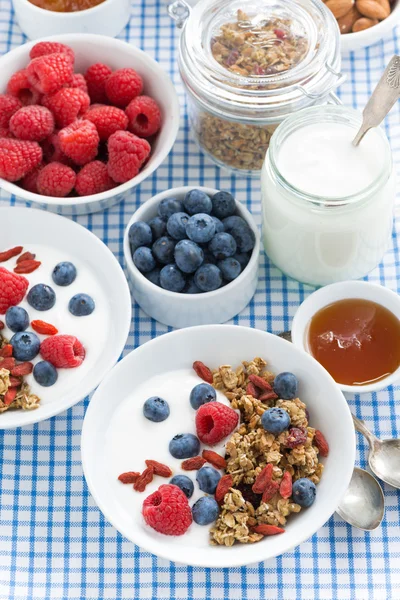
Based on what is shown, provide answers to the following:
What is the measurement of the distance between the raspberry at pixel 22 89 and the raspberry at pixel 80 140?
0.44 feet

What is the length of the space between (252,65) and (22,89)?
18.8 inches

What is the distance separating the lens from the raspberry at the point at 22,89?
70.9 inches

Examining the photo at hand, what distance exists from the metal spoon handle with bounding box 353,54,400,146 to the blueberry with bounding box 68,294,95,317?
1.92ft

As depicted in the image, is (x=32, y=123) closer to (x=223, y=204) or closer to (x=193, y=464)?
(x=223, y=204)

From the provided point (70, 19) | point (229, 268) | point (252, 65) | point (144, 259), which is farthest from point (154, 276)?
point (70, 19)

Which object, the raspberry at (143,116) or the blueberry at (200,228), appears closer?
the blueberry at (200,228)

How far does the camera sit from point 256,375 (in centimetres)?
154

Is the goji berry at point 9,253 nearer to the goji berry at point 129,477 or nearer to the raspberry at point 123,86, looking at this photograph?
the raspberry at point 123,86

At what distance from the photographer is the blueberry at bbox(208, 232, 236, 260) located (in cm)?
162

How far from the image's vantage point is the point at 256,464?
4.77 ft

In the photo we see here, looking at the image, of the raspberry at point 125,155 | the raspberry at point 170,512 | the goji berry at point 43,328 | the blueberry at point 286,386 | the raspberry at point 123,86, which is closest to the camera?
the raspberry at point 170,512

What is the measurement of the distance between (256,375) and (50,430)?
397mm

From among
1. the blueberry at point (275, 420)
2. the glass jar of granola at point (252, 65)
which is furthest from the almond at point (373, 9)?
the blueberry at point (275, 420)

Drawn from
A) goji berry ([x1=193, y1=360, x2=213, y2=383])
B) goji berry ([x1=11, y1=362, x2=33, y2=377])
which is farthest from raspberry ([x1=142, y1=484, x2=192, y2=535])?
goji berry ([x1=11, y1=362, x2=33, y2=377])
